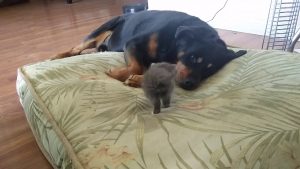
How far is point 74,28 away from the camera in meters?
3.50

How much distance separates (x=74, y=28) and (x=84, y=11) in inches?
34.0

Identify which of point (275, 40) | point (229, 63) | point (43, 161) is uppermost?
point (229, 63)

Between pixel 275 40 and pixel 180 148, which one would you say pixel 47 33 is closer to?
pixel 275 40

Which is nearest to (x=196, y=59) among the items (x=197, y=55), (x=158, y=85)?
(x=197, y=55)

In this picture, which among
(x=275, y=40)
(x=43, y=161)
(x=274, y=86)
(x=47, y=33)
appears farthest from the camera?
(x=47, y=33)

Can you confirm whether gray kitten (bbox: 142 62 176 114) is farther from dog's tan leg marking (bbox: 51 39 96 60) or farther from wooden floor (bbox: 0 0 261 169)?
dog's tan leg marking (bbox: 51 39 96 60)

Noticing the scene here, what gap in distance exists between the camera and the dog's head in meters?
1.41

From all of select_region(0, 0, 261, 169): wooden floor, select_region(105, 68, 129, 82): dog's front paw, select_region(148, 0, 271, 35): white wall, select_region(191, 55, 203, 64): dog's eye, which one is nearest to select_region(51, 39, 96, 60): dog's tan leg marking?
select_region(0, 0, 261, 169): wooden floor

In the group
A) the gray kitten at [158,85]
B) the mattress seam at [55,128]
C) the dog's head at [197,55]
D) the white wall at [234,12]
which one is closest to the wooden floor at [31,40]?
the white wall at [234,12]

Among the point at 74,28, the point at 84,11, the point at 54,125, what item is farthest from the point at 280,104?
the point at 84,11

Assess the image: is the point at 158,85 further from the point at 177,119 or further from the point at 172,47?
the point at 172,47

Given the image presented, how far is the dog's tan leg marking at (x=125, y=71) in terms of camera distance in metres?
1.59

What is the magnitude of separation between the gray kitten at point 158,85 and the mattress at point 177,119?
52mm

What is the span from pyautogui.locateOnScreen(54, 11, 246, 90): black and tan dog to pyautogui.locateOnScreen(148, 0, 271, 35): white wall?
1401mm
